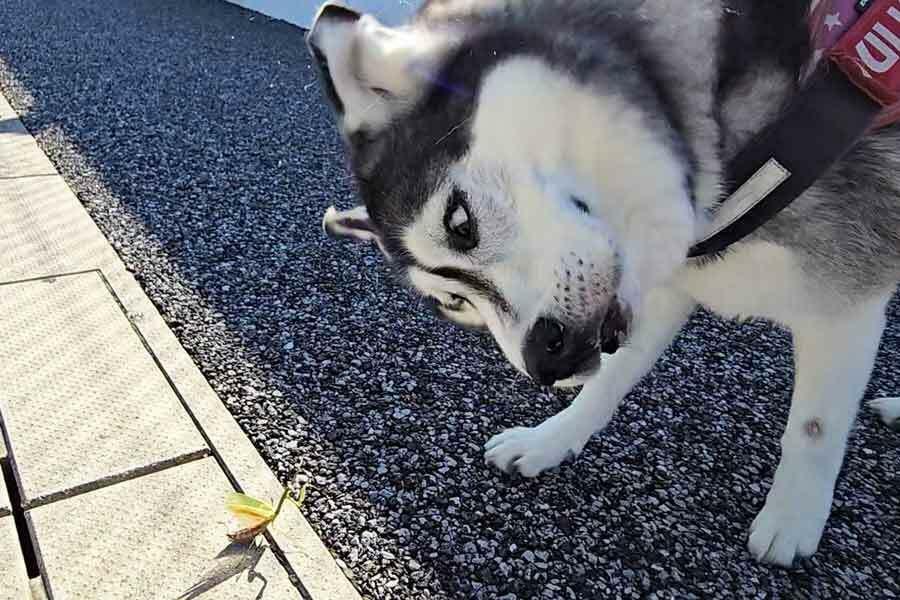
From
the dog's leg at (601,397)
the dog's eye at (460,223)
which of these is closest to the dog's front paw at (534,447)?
the dog's leg at (601,397)

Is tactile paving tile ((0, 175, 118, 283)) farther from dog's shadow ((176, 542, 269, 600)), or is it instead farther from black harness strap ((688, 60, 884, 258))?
black harness strap ((688, 60, 884, 258))

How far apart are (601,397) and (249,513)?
3.55 ft

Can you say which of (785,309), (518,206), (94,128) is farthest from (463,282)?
(94,128)

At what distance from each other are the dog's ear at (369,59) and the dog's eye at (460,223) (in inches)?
10.9

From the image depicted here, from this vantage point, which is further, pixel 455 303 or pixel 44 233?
pixel 44 233

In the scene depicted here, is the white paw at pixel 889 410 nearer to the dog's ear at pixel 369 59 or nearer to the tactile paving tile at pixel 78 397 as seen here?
the dog's ear at pixel 369 59

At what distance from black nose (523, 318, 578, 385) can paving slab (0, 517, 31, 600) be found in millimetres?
1251

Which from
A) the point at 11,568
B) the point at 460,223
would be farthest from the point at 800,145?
the point at 11,568

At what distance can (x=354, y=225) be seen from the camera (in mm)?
2074

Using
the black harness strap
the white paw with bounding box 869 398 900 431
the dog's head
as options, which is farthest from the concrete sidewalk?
the white paw with bounding box 869 398 900 431

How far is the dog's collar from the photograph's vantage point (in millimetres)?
1549

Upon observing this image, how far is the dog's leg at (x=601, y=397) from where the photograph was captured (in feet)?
7.39

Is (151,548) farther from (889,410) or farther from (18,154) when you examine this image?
(18,154)

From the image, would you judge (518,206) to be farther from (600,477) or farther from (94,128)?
(94,128)
